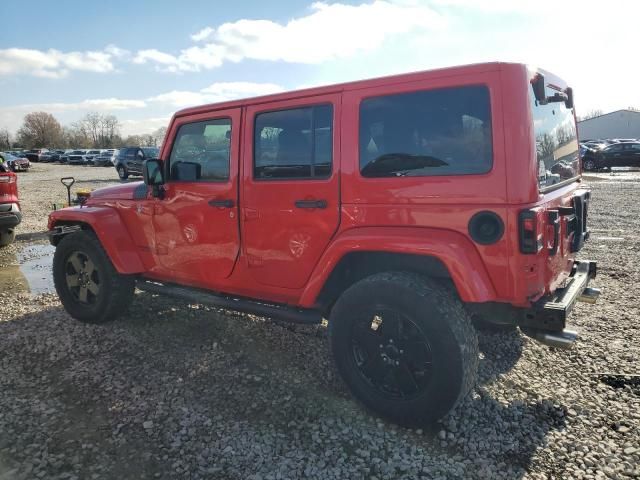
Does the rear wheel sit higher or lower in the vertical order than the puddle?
higher

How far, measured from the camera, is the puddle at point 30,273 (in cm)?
588

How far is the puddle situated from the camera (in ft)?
19.3

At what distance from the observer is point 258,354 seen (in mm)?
3895

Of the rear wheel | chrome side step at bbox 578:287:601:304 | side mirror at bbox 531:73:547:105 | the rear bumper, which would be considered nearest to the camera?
side mirror at bbox 531:73:547:105

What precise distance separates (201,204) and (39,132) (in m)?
92.6

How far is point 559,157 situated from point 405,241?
1.38 meters

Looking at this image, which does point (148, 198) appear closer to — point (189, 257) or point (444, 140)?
point (189, 257)

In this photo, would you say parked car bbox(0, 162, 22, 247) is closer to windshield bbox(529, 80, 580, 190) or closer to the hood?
the hood

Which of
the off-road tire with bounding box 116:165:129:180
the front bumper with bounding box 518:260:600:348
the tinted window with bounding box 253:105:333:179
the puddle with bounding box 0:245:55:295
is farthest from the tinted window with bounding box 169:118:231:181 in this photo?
the off-road tire with bounding box 116:165:129:180

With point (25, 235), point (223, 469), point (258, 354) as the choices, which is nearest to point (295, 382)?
point (258, 354)

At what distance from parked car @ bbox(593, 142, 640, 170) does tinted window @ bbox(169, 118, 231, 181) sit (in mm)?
24961

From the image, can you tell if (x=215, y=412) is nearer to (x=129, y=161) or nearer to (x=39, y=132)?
(x=129, y=161)

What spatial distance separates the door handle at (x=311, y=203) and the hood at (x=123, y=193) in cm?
174

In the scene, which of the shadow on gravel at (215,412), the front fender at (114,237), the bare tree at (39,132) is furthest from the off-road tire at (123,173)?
the bare tree at (39,132)
